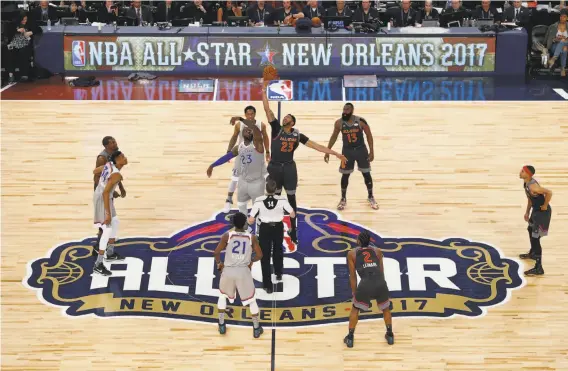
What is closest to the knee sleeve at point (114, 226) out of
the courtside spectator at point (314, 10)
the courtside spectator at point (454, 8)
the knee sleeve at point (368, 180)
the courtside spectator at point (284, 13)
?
the knee sleeve at point (368, 180)

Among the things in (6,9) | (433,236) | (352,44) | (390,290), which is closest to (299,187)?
(433,236)

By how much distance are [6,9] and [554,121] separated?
14.0 meters

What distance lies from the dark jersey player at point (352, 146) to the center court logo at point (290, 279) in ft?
3.47

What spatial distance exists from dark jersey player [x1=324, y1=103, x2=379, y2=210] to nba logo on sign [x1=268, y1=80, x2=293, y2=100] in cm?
656

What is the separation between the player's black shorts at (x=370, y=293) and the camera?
42.9 ft

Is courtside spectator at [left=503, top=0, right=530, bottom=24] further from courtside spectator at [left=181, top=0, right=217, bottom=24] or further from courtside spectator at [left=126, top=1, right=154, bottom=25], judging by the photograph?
courtside spectator at [left=126, top=1, right=154, bottom=25]

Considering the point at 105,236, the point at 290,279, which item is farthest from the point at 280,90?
the point at 105,236

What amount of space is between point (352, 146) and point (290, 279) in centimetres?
307

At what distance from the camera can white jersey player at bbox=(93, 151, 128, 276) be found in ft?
48.9

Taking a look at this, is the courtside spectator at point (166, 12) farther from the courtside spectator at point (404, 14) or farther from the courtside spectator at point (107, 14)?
the courtside spectator at point (404, 14)

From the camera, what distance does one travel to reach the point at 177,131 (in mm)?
21859

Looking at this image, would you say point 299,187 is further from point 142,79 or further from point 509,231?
point 142,79

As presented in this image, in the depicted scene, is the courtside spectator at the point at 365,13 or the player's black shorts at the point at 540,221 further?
the courtside spectator at the point at 365,13

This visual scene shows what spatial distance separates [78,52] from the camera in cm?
2625
